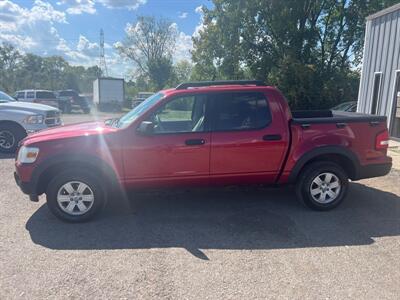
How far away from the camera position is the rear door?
4.40m

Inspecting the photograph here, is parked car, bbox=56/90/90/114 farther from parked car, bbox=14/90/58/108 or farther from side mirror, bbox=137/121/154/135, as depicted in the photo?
side mirror, bbox=137/121/154/135

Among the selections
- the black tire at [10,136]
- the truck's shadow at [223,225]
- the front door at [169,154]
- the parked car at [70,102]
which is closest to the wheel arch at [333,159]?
the truck's shadow at [223,225]

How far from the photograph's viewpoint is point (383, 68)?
1073 cm

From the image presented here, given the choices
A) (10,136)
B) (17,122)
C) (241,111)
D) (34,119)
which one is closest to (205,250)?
(241,111)

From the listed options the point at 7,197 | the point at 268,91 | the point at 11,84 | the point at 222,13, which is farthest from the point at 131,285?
the point at 11,84

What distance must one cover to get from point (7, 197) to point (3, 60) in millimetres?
67218

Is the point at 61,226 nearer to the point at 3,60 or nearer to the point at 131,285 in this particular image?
the point at 131,285

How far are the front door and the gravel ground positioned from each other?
1.94ft

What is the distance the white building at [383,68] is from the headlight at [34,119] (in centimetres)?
1054

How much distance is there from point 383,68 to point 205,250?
10.1m

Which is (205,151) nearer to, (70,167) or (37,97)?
(70,167)

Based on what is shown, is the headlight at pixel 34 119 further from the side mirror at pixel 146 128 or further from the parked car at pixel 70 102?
the parked car at pixel 70 102

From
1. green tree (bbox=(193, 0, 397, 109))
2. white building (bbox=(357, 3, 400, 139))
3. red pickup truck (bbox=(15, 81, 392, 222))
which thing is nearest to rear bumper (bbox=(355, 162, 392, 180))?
red pickup truck (bbox=(15, 81, 392, 222))

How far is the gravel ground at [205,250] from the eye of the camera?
2965mm
